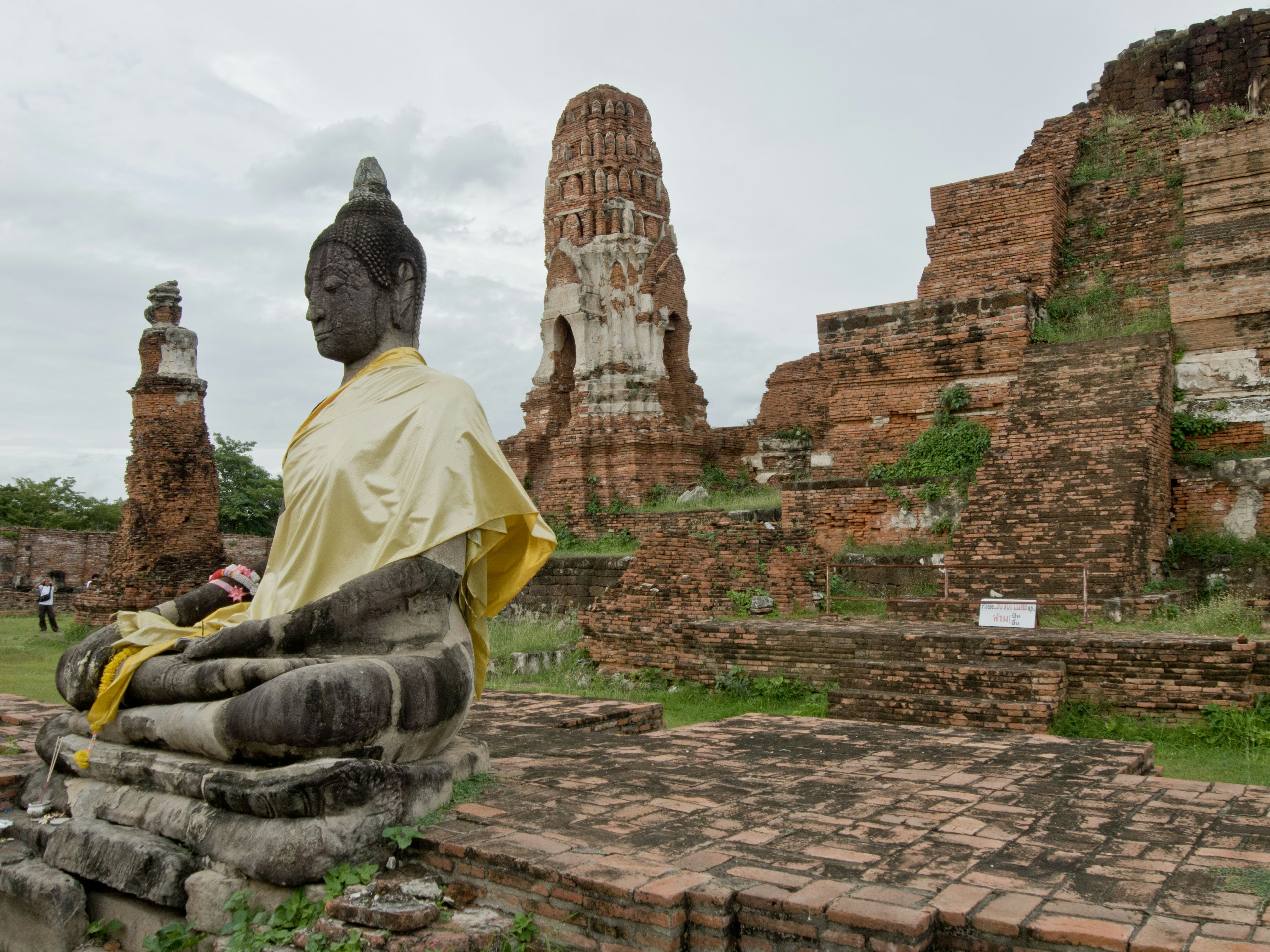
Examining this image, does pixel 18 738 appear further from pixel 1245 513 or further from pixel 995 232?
pixel 995 232

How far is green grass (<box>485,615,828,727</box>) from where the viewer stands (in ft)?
23.6

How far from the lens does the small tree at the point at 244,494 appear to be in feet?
92.0

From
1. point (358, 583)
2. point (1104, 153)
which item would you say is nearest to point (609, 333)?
point (1104, 153)

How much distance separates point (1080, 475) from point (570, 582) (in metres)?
6.77

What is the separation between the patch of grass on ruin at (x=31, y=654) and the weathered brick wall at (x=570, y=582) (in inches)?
214

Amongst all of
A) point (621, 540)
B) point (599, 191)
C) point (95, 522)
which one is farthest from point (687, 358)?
point (95, 522)

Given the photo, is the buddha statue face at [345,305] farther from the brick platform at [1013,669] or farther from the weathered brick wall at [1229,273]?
the weathered brick wall at [1229,273]

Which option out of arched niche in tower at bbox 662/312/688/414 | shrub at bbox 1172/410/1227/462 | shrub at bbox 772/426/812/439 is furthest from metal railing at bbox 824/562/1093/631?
arched niche in tower at bbox 662/312/688/414

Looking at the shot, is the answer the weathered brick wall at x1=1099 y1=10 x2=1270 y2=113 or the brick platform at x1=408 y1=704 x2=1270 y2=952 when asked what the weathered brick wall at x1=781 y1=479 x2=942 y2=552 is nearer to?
the brick platform at x1=408 y1=704 x2=1270 y2=952

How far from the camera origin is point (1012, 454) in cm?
878

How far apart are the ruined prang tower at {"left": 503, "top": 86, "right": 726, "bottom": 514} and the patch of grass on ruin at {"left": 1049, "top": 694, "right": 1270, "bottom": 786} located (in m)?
10.5

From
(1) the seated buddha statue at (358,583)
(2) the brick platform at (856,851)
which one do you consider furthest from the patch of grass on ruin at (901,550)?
(1) the seated buddha statue at (358,583)

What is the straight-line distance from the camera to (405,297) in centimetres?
378

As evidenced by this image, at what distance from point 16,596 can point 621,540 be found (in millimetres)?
12350
